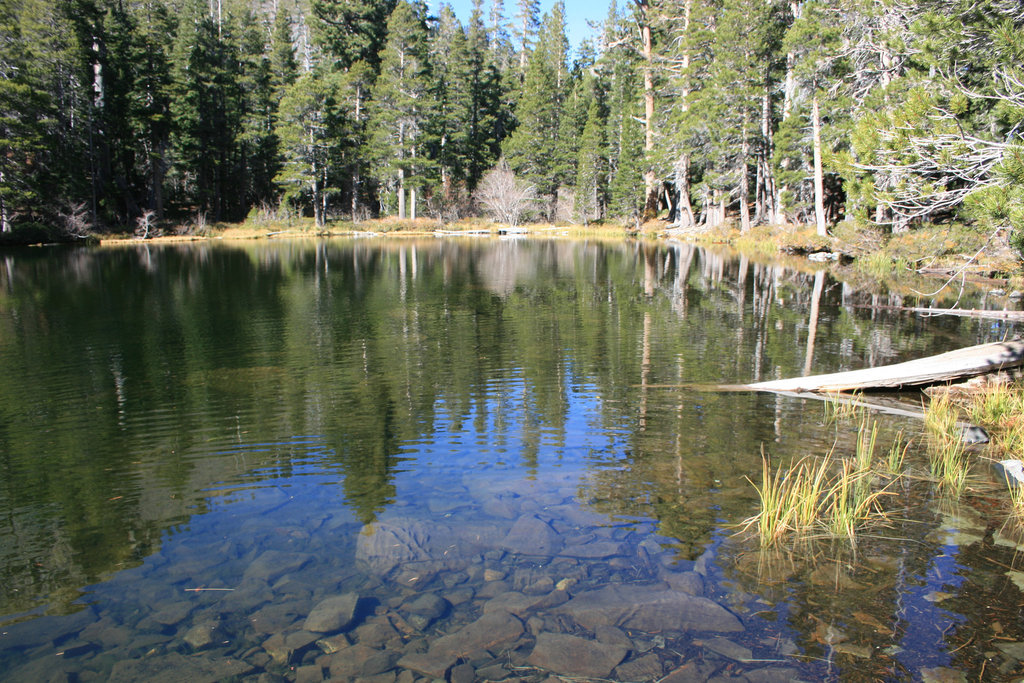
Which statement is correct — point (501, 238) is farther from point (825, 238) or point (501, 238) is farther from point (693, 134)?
point (825, 238)

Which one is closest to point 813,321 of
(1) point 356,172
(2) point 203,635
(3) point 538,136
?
(2) point 203,635

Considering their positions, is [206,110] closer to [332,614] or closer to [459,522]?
[459,522]

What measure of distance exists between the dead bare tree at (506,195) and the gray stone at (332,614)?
56159 mm

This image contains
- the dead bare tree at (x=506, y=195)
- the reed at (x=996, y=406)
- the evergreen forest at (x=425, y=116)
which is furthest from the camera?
the dead bare tree at (x=506, y=195)

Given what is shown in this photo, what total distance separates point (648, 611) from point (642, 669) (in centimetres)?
59

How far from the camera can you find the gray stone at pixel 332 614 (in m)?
4.58

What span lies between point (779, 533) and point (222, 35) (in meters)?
67.2

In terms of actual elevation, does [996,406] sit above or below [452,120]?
below

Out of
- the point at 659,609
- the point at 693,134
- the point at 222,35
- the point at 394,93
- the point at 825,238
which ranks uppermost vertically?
the point at 222,35

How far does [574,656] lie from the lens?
4258 millimetres

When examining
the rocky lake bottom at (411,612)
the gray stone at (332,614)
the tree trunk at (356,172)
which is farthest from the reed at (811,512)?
the tree trunk at (356,172)

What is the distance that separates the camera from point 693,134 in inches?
1624

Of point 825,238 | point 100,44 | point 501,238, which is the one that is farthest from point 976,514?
point 100,44

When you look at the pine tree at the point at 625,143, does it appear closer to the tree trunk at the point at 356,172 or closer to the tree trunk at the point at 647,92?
the tree trunk at the point at 647,92
